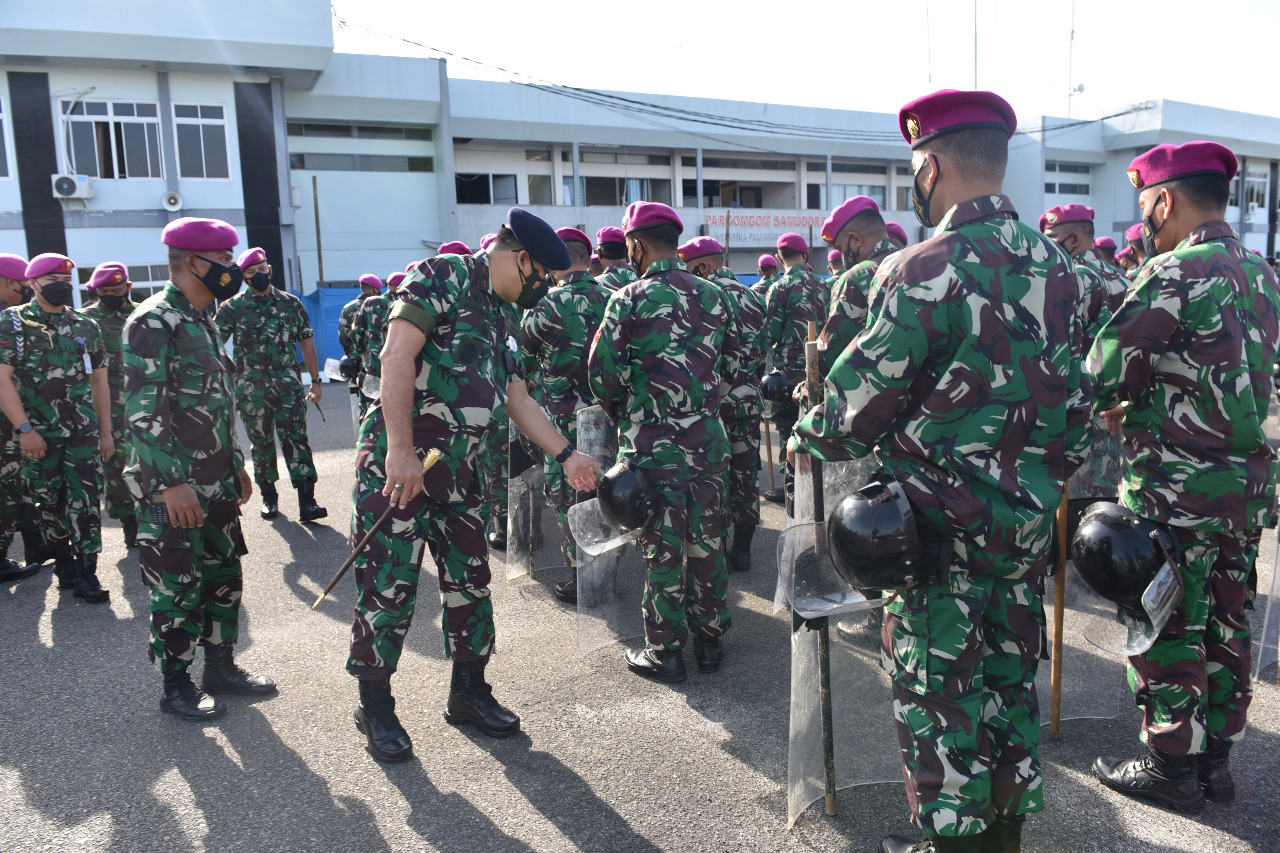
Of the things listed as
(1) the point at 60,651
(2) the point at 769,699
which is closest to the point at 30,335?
(1) the point at 60,651

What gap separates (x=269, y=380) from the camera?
699cm

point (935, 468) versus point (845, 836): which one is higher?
point (935, 468)

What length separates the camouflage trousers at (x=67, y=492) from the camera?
5.42 meters

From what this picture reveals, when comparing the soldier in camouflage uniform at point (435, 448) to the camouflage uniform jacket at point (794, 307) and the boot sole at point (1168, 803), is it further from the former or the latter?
the camouflage uniform jacket at point (794, 307)

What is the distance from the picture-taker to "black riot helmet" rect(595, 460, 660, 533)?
3.61 m

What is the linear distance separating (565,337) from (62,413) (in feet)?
11.2

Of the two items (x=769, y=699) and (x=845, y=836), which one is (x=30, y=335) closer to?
(x=769, y=699)

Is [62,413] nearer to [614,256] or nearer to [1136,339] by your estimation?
[614,256]

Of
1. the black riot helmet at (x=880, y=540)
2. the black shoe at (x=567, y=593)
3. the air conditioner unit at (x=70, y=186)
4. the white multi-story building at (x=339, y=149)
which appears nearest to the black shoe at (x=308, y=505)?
the black shoe at (x=567, y=593)

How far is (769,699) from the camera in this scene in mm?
3781

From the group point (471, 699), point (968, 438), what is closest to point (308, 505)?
point (471, 699)

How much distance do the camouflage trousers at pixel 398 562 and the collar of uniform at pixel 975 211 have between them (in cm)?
207

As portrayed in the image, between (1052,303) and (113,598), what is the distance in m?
5.66

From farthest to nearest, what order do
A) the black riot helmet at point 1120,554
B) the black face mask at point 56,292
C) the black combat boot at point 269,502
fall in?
the black combat boot at point 269,502
the black face mask at point 56,292
the black riot helmet at point 1120,554
